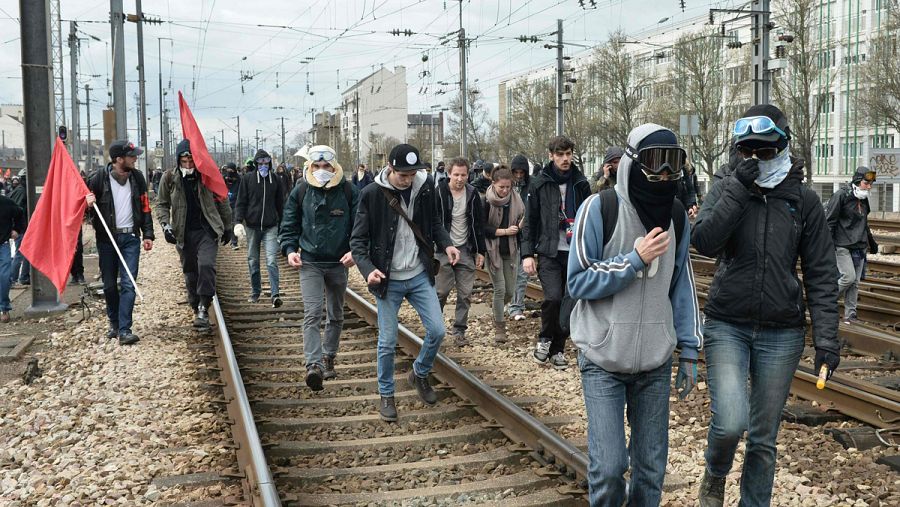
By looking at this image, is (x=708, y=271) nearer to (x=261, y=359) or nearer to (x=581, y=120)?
(x=261, y=359)

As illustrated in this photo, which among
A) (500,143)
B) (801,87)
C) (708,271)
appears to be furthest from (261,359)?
(500,143)

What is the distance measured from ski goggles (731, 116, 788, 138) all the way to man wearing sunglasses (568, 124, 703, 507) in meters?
0.52

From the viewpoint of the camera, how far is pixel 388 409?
23.1 ft

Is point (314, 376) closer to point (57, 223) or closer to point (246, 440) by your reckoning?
point (246, 440)

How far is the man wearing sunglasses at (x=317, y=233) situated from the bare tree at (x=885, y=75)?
35308mm

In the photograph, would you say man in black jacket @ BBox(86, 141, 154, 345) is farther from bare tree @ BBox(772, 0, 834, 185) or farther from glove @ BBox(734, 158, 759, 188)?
A: bare tree @ BBox(772, 0, 834, 185)

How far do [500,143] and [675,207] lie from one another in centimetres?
7137

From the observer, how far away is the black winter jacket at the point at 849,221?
11.1 m

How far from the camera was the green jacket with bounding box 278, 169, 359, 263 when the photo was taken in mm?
7781

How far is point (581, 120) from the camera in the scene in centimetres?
6222

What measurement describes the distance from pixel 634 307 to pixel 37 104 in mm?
10704

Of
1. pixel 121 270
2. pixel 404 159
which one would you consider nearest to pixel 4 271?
pixel 121 270

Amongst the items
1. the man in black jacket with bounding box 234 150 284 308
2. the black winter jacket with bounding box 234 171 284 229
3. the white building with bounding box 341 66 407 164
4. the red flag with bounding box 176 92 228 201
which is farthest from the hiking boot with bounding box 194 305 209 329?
the white building with bounding box 341 66 407 164

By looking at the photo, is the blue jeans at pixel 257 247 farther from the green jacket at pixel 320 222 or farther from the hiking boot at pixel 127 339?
the green jacket at pixel 320 222
